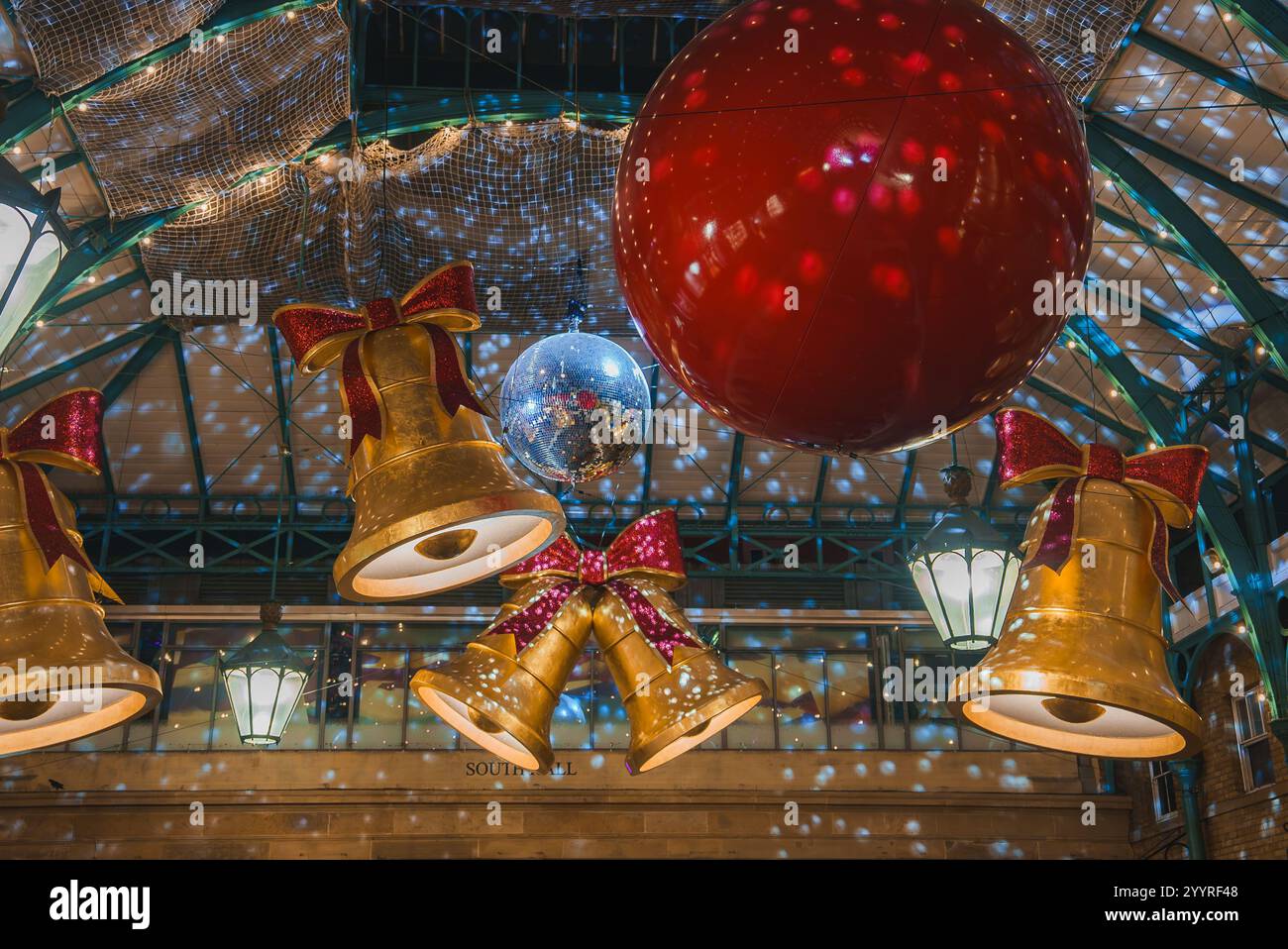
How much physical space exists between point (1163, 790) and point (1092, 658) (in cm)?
1236

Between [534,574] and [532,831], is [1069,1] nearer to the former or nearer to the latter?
[534,574]

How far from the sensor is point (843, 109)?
1410 millimetres

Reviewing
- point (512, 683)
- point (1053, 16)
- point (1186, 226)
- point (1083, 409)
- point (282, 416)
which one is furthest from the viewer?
point (282, 416)

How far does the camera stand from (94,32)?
21.5ft

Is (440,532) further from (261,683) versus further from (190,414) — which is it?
(190,414)

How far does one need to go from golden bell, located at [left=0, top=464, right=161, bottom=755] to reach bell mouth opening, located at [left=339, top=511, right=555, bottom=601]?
1.44 feet

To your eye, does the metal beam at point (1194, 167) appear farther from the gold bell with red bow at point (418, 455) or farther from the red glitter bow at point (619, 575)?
the gold bell with red bow at point (418, 455)

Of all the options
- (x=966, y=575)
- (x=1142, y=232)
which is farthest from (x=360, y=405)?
(x=1142, y=232)

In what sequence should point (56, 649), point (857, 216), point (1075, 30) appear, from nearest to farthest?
1. point (857, 216)
2. point (56, 649)
3. point (1075, 30)

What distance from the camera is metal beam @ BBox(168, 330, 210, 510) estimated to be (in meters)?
13.2

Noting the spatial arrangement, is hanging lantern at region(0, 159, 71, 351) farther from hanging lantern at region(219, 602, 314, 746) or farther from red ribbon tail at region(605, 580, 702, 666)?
hanging lantern at region(219, 602, 314, 746)

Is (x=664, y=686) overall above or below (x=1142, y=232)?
below

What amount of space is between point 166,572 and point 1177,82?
11.0 meters

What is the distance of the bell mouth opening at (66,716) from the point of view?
2326mm
